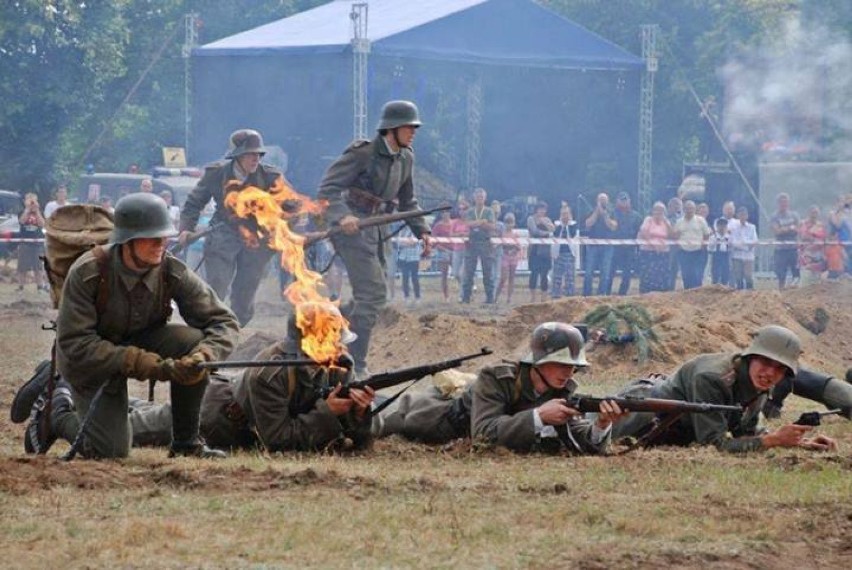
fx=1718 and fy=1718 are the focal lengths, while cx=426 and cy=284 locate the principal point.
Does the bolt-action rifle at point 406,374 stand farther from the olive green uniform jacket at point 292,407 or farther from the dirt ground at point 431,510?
the dirt ground at point 431,510

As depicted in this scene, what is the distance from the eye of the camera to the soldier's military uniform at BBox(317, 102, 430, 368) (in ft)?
47.3

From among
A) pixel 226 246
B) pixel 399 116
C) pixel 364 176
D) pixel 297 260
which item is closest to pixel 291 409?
pixel 297 260

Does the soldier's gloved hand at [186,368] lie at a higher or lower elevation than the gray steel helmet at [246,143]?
lower

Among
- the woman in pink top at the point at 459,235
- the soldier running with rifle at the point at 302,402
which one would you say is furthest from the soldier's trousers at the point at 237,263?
the woman in pink top at the point at 459,235

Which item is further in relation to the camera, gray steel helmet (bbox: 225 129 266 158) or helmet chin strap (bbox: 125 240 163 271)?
gray steel helmet (bbox: 225 129 266 158)

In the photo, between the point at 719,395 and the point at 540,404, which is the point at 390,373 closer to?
the point at 540,404

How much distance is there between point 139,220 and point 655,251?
17922 mm

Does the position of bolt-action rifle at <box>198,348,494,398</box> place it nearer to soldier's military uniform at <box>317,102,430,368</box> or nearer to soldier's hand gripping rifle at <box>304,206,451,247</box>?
soldier's hand gripping rifle at <box>304,206,451,247</box>

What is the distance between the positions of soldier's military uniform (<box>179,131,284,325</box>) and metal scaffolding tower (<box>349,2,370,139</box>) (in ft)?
37.6

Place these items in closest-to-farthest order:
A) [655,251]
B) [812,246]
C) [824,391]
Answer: [824,391]
[655,251]
[812,246]

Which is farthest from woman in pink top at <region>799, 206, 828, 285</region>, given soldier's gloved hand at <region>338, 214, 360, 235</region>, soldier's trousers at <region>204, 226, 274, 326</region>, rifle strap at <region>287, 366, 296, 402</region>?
rifle strap at <region>287, 366, 296, 402</region>

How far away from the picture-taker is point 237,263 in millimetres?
16094

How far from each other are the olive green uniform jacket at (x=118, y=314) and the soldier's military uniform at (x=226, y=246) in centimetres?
618

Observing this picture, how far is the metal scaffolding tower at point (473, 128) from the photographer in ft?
107
